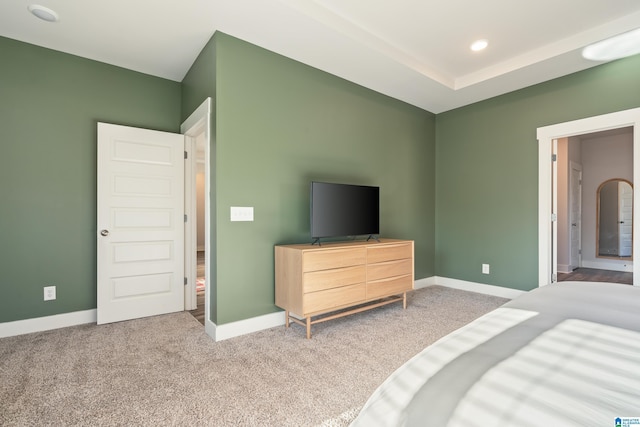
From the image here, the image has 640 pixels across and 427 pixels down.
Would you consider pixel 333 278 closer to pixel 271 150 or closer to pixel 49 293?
pixel 271 150

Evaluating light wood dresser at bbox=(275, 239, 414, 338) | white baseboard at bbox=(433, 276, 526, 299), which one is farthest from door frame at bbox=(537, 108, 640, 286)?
light wood dresser at bbox=(275, 239, 414, 338)

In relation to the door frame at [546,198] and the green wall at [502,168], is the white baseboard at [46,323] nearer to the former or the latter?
the green wall at [502,168]

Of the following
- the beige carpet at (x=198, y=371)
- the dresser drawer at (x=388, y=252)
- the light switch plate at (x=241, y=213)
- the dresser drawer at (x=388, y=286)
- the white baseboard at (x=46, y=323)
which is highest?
the light switch plate at (x=241, y=213)

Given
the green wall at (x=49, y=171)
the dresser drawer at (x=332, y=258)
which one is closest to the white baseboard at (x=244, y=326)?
the dresser drawer at (x=332, y=258)

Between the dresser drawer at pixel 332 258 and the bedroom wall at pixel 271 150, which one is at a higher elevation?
the bedroom wall at pixel 271 150

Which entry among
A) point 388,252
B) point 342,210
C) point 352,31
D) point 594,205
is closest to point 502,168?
point 388,252

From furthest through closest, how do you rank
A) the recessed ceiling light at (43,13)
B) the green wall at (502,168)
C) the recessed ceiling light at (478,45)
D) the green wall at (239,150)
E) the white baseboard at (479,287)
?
the white baseboard at (479,287)
the green wall at (502,168)
the recessed ceiling light at (478,45)
the green wall at (239,150)
the recessed ceiling light at (43,13)

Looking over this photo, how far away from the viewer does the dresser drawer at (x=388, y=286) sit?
3059 mm

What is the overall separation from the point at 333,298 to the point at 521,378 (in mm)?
2147

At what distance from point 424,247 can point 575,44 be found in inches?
110

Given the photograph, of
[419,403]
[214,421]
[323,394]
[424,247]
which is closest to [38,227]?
[214,421]

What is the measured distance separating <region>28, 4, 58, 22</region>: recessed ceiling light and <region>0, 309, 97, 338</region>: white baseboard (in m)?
2.56

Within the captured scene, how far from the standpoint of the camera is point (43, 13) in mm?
2383

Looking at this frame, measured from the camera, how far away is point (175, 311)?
11.0 feet
